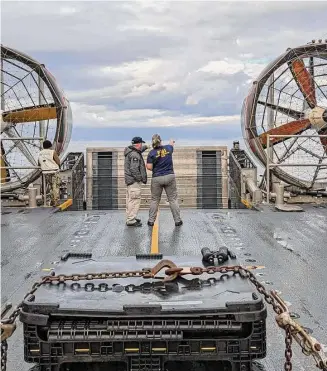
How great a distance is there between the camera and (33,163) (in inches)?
562

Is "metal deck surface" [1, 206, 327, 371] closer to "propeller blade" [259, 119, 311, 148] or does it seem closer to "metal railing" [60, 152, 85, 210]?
"propeller blade" [259, 119, 311, 148]

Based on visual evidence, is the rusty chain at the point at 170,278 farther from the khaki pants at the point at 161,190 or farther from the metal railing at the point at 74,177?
the metal railing at the point at 74,177

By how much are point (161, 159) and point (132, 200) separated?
98 centimetres

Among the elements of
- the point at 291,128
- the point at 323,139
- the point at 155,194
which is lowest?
the point at 155,194

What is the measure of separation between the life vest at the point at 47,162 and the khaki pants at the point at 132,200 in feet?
11.5

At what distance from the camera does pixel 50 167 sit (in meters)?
13.1

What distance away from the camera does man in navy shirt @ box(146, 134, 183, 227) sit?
9547 mm

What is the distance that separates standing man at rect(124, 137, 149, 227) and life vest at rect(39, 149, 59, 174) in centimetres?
352

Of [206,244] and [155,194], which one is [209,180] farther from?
[206,244]

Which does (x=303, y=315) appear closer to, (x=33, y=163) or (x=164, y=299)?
(x=164, y=299)

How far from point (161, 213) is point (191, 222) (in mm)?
1616

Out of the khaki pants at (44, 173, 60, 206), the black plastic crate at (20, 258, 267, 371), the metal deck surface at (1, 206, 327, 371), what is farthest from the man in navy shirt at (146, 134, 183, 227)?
the black plastic crate at (20, 258, 267, 371)

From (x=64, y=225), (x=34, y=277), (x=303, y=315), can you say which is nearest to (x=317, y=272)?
(x=303, y=315)

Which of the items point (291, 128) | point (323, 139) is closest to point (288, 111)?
point (291, 128)
